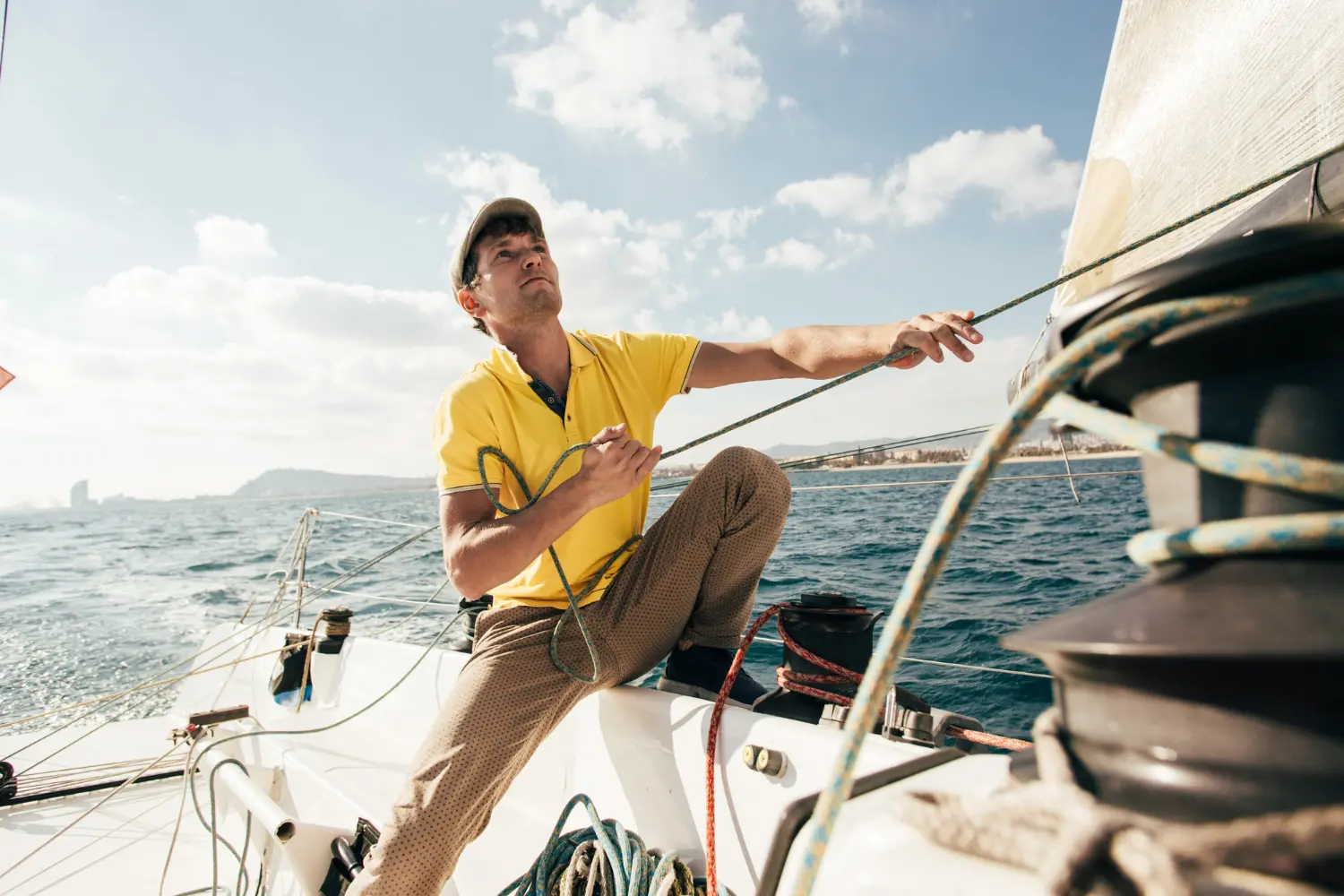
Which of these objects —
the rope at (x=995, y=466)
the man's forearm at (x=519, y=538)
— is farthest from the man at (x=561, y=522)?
the rope at (x=995, y=466)

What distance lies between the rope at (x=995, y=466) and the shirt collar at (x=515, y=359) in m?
1.50

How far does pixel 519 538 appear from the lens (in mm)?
1467

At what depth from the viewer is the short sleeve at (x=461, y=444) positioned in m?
1.64

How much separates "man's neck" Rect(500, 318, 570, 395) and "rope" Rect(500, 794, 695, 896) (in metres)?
1.01

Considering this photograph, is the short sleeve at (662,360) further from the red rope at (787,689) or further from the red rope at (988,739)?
the red rope at (988,739)

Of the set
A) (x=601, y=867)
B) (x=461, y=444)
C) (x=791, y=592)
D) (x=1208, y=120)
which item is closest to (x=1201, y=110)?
(x=1208, y=120)

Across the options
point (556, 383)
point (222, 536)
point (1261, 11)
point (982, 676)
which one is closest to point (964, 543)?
point (982, 676)

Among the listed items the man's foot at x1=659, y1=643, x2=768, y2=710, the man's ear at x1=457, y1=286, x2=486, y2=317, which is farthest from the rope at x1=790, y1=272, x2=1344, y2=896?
the man's ear at x1=457, y1=286, x2=486, y2=317

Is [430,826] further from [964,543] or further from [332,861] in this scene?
[964,543]

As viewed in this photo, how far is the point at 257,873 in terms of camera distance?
1983 millimetres

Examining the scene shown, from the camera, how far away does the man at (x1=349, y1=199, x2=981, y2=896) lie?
4.68ft

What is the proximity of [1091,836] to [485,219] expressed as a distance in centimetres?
191

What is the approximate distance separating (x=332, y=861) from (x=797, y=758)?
116cm

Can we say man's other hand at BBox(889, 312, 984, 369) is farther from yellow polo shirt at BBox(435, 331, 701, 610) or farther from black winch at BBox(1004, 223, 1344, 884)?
black winch at BBox(1004, 223, 1344, 884)
